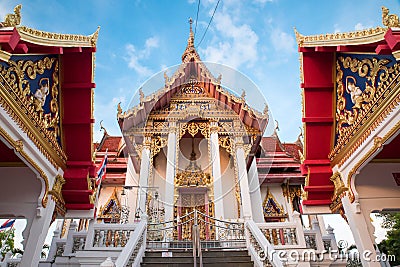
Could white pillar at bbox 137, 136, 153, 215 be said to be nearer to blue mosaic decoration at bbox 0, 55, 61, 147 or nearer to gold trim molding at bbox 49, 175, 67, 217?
gold trim molding at bbox 49, 175, 67, 217

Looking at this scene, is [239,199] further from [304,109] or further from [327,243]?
[304,109]

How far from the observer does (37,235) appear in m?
4.29

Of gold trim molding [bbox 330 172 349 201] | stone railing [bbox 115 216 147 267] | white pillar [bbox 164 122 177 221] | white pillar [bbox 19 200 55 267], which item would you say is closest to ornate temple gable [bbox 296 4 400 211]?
gold trim molding [bbox 330 172 349 201]

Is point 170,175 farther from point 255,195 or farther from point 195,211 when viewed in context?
point 195,211

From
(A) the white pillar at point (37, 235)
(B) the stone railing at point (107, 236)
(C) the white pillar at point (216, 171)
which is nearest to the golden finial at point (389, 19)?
(A) the white pillar at point (37, 235)

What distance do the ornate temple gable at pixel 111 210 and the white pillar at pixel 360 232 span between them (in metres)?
7.75

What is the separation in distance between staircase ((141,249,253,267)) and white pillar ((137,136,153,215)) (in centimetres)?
294

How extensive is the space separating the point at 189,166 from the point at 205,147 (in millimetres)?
1027

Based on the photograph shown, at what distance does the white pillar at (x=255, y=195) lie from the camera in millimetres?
9597

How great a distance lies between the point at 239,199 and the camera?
9.23 m

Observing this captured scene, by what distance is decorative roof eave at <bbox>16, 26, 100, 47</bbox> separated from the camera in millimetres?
3433

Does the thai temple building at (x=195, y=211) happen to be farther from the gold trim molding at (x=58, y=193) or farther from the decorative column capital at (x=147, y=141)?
the decorative column capital at (x=147, y=141)

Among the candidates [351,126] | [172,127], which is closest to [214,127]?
[172,127]

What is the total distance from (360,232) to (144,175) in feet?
20.4
